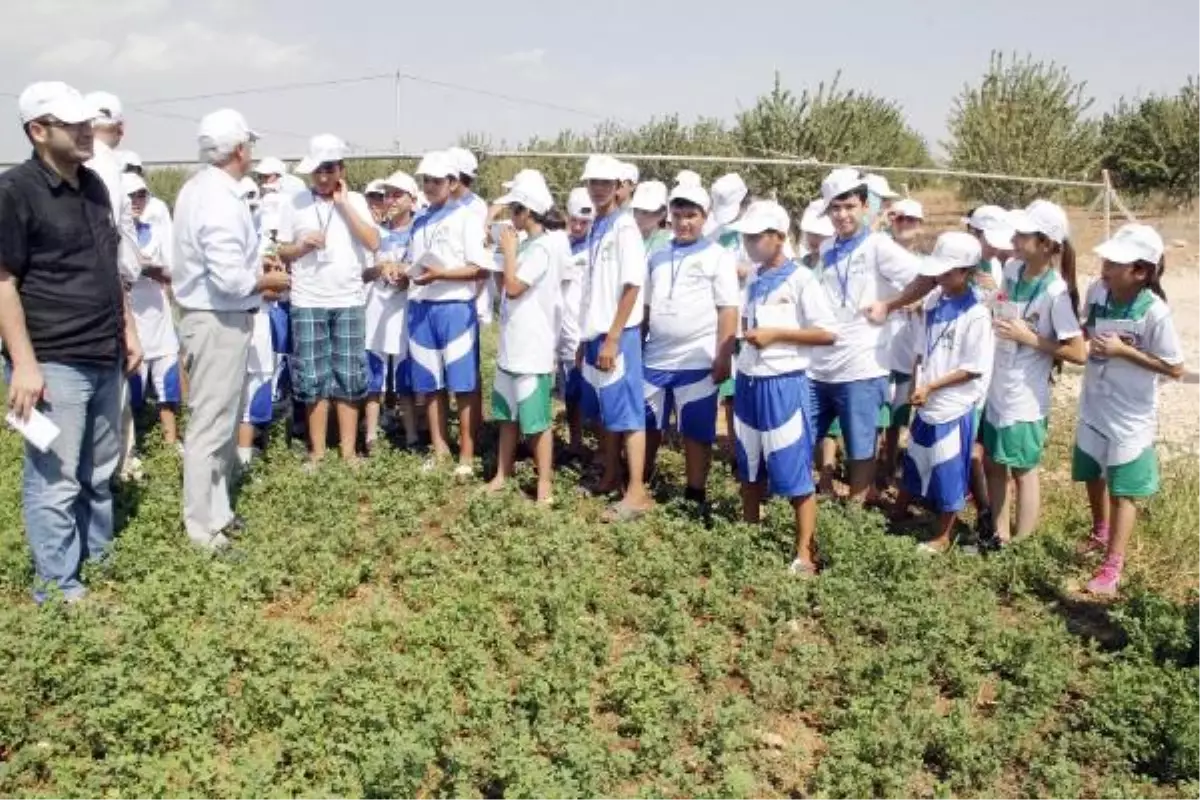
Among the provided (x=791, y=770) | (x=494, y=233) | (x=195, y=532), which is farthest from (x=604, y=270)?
(x=791, y=770)

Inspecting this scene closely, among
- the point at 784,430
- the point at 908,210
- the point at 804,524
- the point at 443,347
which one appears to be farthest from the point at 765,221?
the point at 443,347

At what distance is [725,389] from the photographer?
23.6 feet

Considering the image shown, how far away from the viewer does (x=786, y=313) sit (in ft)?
15.9

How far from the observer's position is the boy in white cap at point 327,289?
6117mm

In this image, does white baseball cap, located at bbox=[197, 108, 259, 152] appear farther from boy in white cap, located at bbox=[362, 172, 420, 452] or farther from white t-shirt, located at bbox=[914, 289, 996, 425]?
white t-shirt, located at bbox=[914, 289, 996, 425]

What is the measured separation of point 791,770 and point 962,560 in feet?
6.82

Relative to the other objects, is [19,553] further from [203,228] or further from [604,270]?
[604,270]

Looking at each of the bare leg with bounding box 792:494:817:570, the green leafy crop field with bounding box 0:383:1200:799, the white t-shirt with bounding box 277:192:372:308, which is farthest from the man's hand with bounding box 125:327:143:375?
the bare leg with bounding box 792:494:817:570

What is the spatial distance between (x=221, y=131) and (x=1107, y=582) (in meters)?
5.02

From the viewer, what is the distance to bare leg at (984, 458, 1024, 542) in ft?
17.5

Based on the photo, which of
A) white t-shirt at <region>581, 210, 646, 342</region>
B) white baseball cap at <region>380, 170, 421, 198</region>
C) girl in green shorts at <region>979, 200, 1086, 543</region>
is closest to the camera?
girl in green shorts at <region>979, 200, 1086, 543</region>

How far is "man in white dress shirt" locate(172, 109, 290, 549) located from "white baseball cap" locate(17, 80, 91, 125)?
79cm

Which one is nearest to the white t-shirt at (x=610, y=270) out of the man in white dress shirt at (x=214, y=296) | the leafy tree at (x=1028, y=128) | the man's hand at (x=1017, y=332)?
the man in white dress shirt at (x=214, y=296)

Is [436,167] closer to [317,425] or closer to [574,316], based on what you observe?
[574,316]
